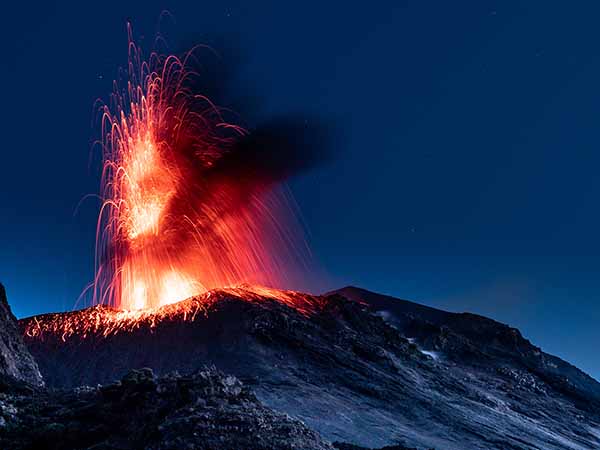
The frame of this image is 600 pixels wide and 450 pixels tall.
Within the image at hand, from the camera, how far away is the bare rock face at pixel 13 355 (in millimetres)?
18453

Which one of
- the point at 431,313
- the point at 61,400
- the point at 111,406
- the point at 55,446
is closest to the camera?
the point at 55,446

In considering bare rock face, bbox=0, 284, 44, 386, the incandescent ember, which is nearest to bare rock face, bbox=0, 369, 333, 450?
bare rock face, bbox=0, 284, 44, 386

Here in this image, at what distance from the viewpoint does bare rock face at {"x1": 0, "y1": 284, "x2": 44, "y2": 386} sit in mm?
18453

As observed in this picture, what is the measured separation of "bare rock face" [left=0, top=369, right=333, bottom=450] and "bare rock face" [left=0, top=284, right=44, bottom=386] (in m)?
4.37

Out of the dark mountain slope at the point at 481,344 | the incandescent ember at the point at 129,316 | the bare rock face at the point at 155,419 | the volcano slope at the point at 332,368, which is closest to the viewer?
the bare rock face at the point at 155,419

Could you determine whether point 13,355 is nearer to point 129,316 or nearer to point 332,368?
point 129,316

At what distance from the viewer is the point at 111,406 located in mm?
12633

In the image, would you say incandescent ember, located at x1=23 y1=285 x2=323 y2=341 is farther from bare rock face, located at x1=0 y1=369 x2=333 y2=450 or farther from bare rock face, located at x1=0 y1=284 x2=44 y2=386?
bare rock face, located at x1=0 y1=369 x2=333 y2=450

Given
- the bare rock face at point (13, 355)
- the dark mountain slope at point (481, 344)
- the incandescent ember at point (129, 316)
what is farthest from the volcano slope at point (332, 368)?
the bare rock face at point (13, 355)

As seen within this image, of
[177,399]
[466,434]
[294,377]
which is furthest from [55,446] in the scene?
[466,434]

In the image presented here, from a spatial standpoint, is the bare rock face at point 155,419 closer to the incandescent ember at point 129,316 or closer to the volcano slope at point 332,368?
the volcano slope at point 332,368

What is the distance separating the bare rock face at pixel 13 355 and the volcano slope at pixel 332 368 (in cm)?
647

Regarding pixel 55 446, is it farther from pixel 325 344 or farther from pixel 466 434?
pixel 325 344

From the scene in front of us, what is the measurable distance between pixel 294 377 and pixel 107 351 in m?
13.6
